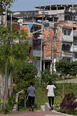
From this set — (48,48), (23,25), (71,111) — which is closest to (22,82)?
(71,111)

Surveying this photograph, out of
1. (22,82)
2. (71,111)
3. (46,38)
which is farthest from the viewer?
(46,38)

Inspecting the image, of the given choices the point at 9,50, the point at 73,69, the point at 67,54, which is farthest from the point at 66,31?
the point at 9,50

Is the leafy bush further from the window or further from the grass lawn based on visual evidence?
the window

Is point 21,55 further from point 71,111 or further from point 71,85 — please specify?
point 71,85

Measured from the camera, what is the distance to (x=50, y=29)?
185ft

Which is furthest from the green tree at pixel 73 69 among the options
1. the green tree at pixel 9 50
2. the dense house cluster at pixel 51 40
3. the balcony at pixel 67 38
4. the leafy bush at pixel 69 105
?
the leafy bush at pixel 69 105

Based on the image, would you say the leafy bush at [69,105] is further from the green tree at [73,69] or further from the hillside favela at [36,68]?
the green tree at [73,69]

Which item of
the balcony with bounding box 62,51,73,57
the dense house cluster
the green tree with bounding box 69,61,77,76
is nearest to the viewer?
the green tree with bounding box 69,61,77,76

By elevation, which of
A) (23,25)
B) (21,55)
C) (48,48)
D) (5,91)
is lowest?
(48,48)

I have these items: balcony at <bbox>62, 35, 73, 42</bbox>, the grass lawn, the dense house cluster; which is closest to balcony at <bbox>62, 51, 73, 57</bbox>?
the dense house cluster

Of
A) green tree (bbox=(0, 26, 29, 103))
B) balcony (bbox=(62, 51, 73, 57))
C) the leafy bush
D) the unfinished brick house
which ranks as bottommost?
balcony (bbox=(62, 51, 73, 57))

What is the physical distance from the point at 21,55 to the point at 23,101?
7.13 metres

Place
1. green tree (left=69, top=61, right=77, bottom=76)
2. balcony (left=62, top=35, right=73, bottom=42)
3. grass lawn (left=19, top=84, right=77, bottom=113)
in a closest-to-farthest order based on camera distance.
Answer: grass lawn (left=19, top=84, right=77, bottom=113)
green tree (left=69, top=61, right=77, bottom=76)
balcony (left=62, top=35, right=73, bottom=42)

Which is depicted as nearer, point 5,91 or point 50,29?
point 5,91
